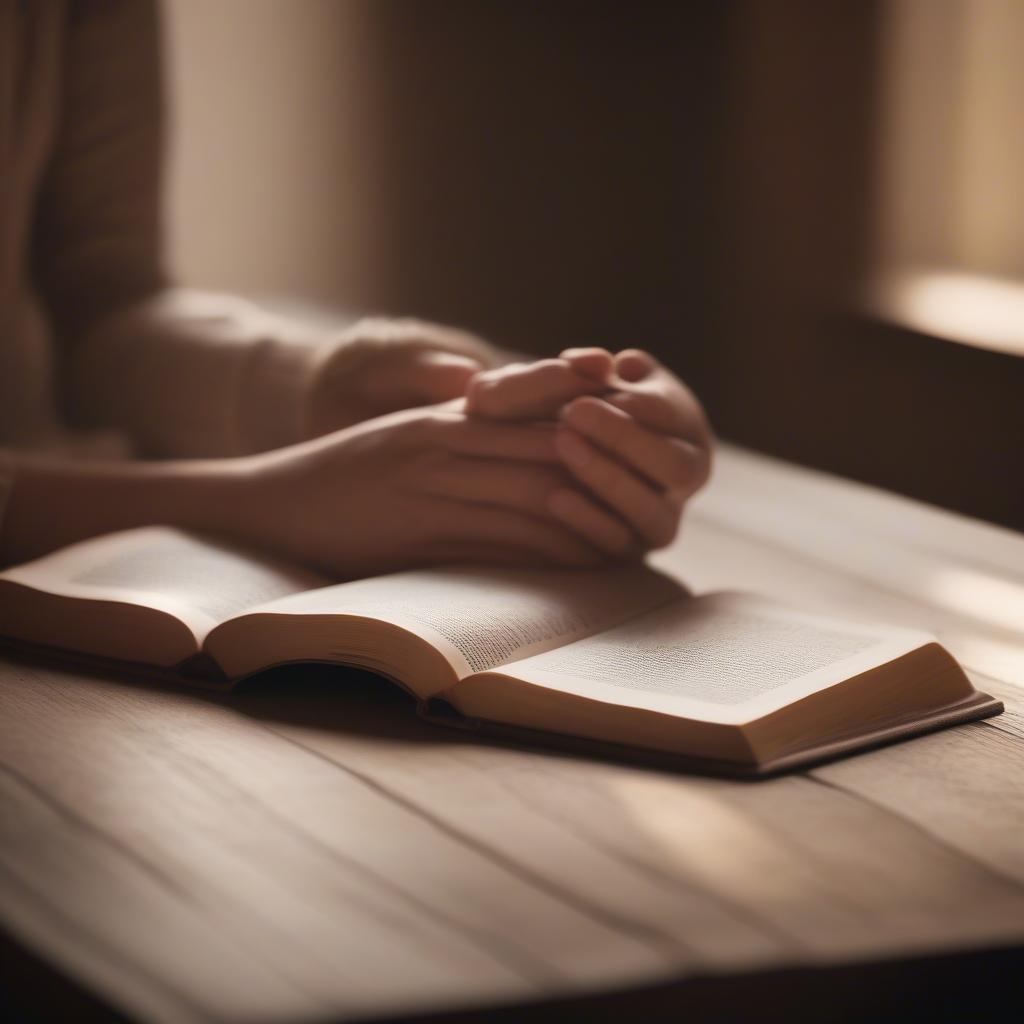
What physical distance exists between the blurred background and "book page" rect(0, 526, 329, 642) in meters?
1.63

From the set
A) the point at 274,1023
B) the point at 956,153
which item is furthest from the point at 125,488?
the point at 956,153

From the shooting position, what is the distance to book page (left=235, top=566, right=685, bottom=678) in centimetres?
80

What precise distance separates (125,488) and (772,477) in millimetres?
800

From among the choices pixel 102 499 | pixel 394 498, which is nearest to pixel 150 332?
pixel 102 499

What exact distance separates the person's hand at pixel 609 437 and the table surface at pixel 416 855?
0.72 ft

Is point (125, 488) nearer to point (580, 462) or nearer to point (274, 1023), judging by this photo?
point (580, 462)

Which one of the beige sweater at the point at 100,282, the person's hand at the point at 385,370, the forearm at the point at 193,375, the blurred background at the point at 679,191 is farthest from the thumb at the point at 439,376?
the blurred background at the point at 679,191

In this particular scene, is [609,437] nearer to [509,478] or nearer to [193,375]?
[509,478]

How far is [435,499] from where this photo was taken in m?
0.97

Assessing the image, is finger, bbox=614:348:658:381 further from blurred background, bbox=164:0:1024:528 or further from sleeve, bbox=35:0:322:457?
blurred background, bbox=164:0:1024:528

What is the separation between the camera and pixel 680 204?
11.6 feet

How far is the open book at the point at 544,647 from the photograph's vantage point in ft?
2.44

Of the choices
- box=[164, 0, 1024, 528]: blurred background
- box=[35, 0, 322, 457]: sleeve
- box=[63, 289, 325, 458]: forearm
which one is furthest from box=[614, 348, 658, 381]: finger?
box=[164, 0, 1024, 528]: blurred background

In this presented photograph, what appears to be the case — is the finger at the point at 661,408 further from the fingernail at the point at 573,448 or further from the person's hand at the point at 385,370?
the person's hand at the point at 385,370
